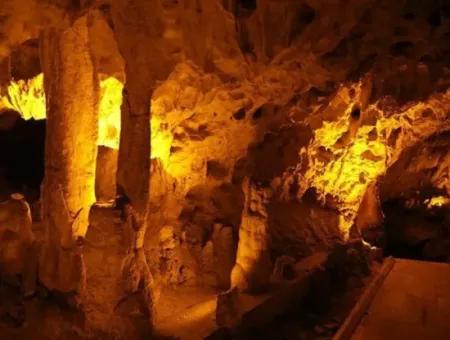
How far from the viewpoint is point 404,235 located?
12.7m

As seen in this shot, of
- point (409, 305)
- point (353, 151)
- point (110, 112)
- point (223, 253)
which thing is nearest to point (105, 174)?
point (110, 112)

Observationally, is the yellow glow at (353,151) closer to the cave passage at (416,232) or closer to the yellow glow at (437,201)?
the cave passage at (416,232)

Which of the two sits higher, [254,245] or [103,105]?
[103,105]

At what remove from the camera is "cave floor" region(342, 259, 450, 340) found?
3944 mm

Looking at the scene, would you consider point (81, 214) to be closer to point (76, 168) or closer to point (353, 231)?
point (76, 168)

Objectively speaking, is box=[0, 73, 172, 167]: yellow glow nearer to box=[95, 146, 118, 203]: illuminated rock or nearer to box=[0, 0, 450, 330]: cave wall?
box=[0, 0, 450, 330]: cave wall

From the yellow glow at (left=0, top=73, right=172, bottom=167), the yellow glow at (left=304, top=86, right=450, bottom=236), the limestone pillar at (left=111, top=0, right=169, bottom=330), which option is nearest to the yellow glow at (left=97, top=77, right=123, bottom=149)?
the yellow glow at (left=0, top=73, right=172, bottom=167)

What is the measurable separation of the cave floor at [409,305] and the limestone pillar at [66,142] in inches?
189

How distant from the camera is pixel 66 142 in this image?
7.84 metres

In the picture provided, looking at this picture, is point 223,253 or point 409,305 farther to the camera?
point 223,253

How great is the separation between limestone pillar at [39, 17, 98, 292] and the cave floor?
15.8 feet

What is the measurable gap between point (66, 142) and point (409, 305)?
5705 mm

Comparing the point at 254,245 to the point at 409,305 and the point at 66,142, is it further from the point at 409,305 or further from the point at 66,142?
the point at 66,142

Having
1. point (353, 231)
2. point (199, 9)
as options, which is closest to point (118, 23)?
point (199, 9)
